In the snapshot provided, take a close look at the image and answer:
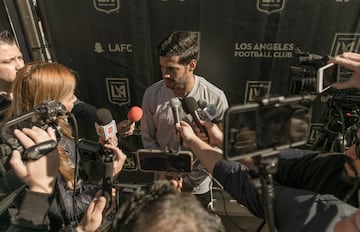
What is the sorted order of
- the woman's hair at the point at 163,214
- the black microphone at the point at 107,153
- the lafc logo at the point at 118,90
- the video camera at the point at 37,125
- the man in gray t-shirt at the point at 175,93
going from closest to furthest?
the woman's hair at the point at 163,214, the video camera at the point at 37,125, the black microphone at the point at 107,153, the man in gray t-shirt at the point at 175,93, the lafc logo at the point at 118,90

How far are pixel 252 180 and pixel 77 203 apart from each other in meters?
0.91

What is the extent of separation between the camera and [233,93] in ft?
7.46

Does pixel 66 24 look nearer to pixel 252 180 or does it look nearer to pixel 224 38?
pixel 224 38

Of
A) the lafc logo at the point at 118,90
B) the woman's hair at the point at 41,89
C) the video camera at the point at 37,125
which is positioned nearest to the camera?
the video camera at the point at 37,125

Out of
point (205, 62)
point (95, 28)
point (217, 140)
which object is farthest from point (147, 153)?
point (95, 28)

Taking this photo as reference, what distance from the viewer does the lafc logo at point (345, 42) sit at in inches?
78.1

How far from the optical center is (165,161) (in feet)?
3.95

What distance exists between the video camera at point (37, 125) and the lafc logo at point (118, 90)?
1.29m

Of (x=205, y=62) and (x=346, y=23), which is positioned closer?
(x=346, y=23)

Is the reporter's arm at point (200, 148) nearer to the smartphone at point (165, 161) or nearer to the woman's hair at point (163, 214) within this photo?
the smartphone at point (165, 161)

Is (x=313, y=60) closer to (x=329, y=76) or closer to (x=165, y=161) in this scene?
(x=329, y=76)

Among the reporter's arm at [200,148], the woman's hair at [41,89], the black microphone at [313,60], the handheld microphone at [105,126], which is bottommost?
the reporter's arm at [200,148]

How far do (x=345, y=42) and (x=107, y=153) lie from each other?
1900 millimetres

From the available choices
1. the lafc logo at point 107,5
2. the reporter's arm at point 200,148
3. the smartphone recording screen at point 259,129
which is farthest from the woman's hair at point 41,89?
the smartphone recording screen at point 259,129
